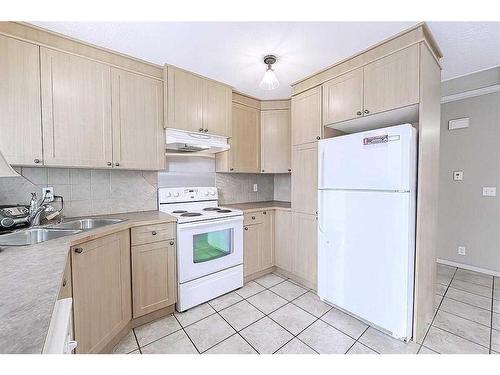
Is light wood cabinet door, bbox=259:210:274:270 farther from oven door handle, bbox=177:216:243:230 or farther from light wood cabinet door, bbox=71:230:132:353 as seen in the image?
light wood cabinet door, bbox=71:230:132:353

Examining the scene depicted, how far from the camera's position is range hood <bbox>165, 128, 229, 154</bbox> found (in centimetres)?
221

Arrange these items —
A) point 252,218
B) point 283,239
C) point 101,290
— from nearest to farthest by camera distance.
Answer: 1. point 101,290
2. point 252,218
3. point 283,239

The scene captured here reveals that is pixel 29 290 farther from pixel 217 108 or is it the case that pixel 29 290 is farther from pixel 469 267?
pixel 469 267

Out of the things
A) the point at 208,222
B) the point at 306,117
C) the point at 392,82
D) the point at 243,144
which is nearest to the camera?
the point at 392,82

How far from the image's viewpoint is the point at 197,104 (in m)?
2.37

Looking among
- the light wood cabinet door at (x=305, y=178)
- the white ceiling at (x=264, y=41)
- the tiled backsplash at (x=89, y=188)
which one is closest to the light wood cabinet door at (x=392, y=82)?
the white ceiling at (x=264, y=41)

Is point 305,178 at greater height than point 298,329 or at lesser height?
greater

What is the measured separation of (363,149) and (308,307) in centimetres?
157

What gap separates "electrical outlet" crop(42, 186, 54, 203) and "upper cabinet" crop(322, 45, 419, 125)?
8.50 ft

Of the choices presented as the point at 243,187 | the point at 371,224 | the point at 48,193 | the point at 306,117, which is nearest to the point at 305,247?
the point at 371,224

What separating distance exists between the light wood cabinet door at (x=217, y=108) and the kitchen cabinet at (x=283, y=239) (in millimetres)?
1225

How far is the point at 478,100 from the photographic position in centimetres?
270

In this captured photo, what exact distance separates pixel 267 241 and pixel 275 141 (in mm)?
1374

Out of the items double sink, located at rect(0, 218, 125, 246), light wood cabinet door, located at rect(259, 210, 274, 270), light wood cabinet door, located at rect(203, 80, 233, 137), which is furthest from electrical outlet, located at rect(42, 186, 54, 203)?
light wood cabinet door, located at rect(259, 210, 274, 270)
